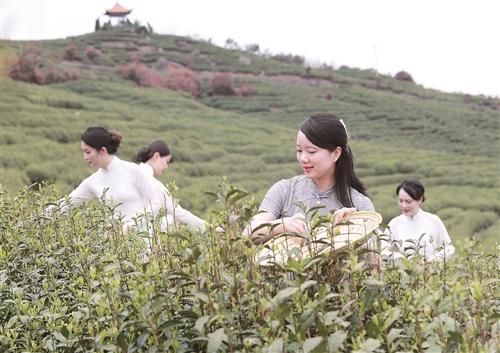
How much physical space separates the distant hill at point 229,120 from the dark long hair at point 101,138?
103 centimetres

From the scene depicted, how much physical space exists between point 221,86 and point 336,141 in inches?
1359

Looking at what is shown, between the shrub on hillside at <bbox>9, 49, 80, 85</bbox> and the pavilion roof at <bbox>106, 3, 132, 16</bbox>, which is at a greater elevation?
the pavilion roof at <bbox>106, 3, 132, 16</bbox>

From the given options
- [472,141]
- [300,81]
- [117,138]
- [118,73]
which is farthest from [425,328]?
[300,81]

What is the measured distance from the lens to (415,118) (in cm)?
3722

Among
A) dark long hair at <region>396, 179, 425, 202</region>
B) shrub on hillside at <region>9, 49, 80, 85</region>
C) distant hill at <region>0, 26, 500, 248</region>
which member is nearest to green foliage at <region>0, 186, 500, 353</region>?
distant hill at <region>0, 26, 500, 248</region>

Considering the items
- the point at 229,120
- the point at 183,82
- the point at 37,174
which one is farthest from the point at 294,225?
the point at 183,82

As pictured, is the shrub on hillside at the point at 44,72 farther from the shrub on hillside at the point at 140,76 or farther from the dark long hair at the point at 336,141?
the dark long hair at the point at 336,141

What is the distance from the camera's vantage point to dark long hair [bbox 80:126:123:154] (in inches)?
183

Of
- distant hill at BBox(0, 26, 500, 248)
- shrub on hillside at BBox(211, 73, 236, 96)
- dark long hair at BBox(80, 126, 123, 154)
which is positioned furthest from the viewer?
shrub on hillside at BBox(211, 73, 236, 96)

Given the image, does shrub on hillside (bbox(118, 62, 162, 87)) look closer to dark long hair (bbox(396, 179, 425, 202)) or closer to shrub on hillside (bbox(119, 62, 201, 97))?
shrub on hillside (bbox(119, 62, 201, 97))

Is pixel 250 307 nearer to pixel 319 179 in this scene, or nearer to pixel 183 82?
pixel 319 179

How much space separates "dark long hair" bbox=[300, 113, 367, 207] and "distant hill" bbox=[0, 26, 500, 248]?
69 centimetres

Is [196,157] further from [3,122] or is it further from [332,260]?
[332,260]

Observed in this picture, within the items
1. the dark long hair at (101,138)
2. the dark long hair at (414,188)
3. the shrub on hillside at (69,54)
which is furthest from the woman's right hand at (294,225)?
the shrub on hillside at (69,54)
